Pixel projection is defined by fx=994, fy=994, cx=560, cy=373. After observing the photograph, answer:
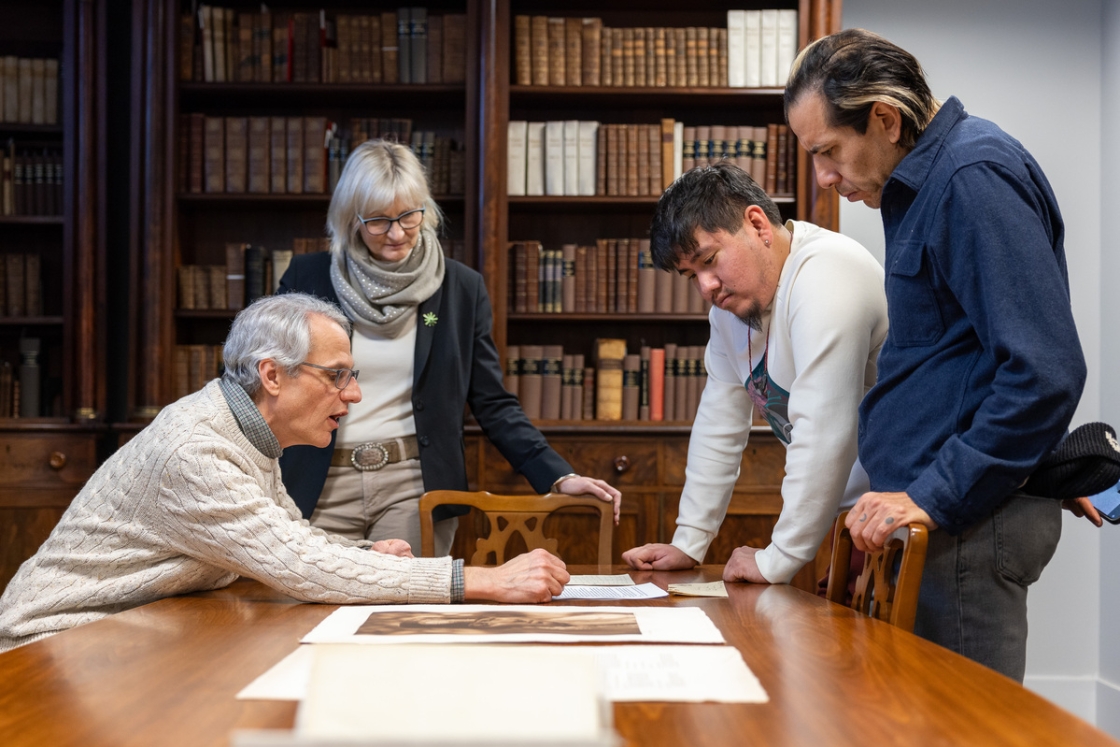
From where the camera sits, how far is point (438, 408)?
2359 mm

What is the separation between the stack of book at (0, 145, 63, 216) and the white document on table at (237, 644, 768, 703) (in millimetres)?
3077

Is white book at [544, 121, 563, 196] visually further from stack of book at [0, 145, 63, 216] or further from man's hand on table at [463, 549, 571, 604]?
man's hand on table at [463, 549, 571, 604]

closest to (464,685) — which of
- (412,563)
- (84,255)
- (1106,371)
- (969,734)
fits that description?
(969,734)

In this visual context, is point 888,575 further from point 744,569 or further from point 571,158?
point 571,158

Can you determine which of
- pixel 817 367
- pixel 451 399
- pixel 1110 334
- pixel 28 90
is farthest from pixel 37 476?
pixel 1110 334

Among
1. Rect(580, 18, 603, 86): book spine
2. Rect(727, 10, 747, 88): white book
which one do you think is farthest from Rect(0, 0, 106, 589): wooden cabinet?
Rect(727, 10, 747, 88): white book

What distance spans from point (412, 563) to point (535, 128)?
2.26 m

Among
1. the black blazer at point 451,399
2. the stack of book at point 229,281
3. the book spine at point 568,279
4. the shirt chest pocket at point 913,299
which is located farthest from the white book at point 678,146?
the shirt chest pocket at point 913,299

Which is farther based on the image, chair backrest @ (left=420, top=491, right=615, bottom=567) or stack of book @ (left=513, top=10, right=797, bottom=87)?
stack of book @ (left=513, top=10, right=797, bottom=87)

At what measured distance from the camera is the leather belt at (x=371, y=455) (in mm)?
2227

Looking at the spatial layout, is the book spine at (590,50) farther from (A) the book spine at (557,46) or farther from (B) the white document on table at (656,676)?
(B) the white document on table at (656,676)

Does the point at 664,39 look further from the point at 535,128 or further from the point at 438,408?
the point at 438,408

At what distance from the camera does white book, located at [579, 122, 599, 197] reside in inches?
134

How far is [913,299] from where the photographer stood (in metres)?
1.41
